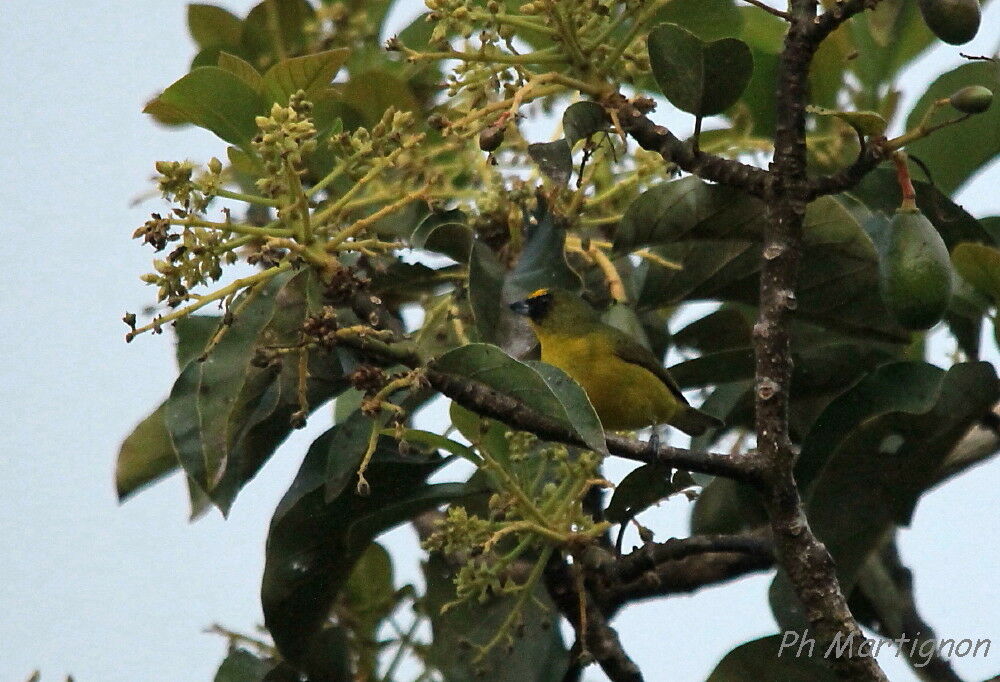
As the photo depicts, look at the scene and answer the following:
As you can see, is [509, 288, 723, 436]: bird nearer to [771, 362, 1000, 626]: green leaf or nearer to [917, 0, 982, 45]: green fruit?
[771, 362, 1000, 626]: green leaf

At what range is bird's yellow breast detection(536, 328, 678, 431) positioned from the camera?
3.72 m

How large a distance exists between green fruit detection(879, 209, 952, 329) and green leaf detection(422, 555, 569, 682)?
1.21m

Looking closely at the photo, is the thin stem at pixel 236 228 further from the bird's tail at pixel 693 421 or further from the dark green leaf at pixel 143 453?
the bird's tail at pixel 693 421

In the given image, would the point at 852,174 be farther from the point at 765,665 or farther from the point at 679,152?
the point at 765,665

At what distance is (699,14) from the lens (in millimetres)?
2902

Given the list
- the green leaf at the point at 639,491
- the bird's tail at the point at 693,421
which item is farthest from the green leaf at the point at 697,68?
the bird's tail at the point at 693,421

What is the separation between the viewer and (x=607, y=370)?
3.76m

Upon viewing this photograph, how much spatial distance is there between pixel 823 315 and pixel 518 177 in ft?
2.69

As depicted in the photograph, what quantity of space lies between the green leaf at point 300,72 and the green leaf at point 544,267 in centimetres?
59

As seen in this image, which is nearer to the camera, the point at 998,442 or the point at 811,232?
the point at 811,232

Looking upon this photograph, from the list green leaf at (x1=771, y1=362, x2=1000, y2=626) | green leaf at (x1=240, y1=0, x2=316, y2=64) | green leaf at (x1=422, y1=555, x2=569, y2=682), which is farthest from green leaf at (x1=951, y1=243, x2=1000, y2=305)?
green leaf at (x1=240, y1=0, x2=316, y2=64)

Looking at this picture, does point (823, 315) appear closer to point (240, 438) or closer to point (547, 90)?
point (547, 90)

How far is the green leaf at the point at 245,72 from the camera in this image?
263 cm

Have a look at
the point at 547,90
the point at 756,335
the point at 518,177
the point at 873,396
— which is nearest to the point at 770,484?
the point at 756,335
